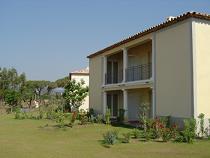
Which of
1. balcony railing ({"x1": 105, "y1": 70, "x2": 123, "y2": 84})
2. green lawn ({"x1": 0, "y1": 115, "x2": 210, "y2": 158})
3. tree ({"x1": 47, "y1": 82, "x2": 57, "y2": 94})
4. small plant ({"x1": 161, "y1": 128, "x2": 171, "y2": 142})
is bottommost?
green lawn ({"x1": 0, "y1": 115, "x2": 210, "y2": 158})

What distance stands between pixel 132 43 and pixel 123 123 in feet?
19.1

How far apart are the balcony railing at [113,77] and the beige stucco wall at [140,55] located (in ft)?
8.45

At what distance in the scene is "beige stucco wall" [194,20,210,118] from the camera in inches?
621

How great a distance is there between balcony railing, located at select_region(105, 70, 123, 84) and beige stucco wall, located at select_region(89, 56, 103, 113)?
0.73m

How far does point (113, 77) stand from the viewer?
28609mm

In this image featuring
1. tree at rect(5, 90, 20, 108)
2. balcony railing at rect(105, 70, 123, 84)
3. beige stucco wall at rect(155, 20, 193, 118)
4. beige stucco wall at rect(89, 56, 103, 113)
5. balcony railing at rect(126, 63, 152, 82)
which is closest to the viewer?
beige stucco wall at rect(155, 20, 193, 118)

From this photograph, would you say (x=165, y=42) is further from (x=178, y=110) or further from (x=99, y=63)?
(x=99, y=63)

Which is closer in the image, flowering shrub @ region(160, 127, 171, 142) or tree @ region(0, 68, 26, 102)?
flowering shrub @ region(160, 127, 171, 142)

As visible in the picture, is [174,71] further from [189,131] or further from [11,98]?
[11,98]

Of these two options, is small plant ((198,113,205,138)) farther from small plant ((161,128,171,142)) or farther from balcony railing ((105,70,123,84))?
balcony railing ((105,70,123,84))

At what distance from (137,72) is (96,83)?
7.08 m

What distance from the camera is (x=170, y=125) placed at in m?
17.0

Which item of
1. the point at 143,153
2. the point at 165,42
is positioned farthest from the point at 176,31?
the point at 143,153

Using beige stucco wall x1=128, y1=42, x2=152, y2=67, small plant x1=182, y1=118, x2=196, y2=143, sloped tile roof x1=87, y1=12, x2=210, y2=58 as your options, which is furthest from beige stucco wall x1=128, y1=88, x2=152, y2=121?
small plant x1=182, y1=118, x2=196, y2=143
